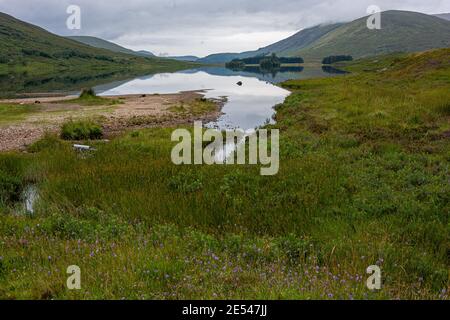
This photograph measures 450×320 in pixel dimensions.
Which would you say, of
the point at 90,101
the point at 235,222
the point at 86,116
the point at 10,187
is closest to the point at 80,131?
the point at 86,116

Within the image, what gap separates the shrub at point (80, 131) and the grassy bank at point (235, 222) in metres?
5.25

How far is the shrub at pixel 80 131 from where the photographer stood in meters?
25.3

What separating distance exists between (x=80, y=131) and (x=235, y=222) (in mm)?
19404

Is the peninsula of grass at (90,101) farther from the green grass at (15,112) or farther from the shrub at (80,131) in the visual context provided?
the shrub at (80,131)

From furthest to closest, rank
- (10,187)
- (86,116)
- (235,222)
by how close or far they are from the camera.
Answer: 1. (86,116)
2. (10,187)
3. (235,222)

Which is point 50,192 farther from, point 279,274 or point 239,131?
point 239,131

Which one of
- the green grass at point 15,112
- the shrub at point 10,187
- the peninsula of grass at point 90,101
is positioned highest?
the peninsula of grass at point 90,101

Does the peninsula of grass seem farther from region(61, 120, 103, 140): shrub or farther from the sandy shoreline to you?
region(61, 120, 103, 140): shrub

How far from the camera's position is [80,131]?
25.9 metres

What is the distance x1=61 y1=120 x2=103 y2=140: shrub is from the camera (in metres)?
25.3

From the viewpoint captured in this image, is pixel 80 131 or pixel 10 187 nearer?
pixel 10 187

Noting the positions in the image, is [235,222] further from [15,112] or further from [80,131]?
[15,112]

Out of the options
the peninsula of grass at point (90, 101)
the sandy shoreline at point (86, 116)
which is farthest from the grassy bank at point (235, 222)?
the peninsula of grass at point (90, 101)
